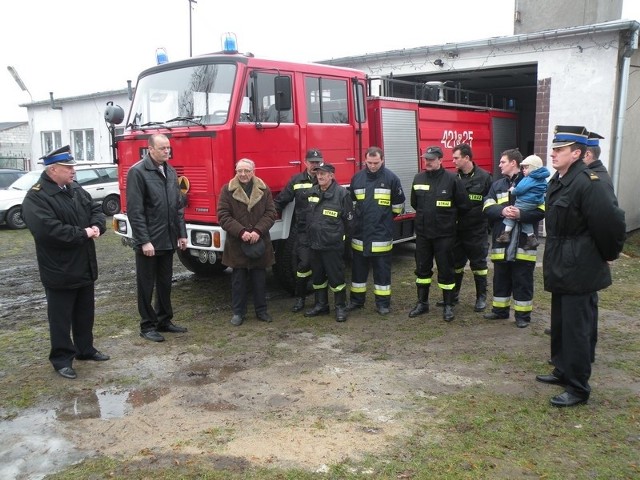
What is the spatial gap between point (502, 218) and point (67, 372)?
4.17m

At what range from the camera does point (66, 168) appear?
14.4 feet

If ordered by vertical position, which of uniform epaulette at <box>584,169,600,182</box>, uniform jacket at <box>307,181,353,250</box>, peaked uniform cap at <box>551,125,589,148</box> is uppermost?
peaked uniform cap at <box>551,125,589,148</box>

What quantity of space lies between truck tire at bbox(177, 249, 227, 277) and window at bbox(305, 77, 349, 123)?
98.1 inches

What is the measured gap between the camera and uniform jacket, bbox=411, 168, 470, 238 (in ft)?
19.2

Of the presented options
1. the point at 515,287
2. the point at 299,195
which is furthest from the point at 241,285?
the point at 515,287

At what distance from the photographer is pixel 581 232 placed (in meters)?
3.86

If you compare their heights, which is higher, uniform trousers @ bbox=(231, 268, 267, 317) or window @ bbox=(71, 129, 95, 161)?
window @ bbox=(71, 129, 95, 161)

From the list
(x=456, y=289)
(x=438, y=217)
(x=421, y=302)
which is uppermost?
(x=438, y=217)

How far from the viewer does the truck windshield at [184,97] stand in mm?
5902

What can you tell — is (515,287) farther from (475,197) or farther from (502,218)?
(475,197)

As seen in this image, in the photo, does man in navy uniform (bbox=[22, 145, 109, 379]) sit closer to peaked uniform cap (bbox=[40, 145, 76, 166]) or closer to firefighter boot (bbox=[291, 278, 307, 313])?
peaked uniform cap (bbox=[40, 145, 76, 166])

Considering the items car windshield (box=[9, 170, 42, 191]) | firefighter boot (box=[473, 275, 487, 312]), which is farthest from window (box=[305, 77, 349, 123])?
car windshield (box=[9, 170, 42, 191])

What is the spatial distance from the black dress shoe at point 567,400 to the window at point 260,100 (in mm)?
3910

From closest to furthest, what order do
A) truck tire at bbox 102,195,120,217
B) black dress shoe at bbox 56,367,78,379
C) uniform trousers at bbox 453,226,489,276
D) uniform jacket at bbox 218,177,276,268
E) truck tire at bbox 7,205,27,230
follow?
1. black dress shoe at bbox 56,367,78,379
2. uniform jacket at bbox 218,177,276,268
3. uniform trousers at bbox 453,226,489,276
4. truck tire at bbox 7,205,27,230
5. truck tire at bbox 102,195,120,217
